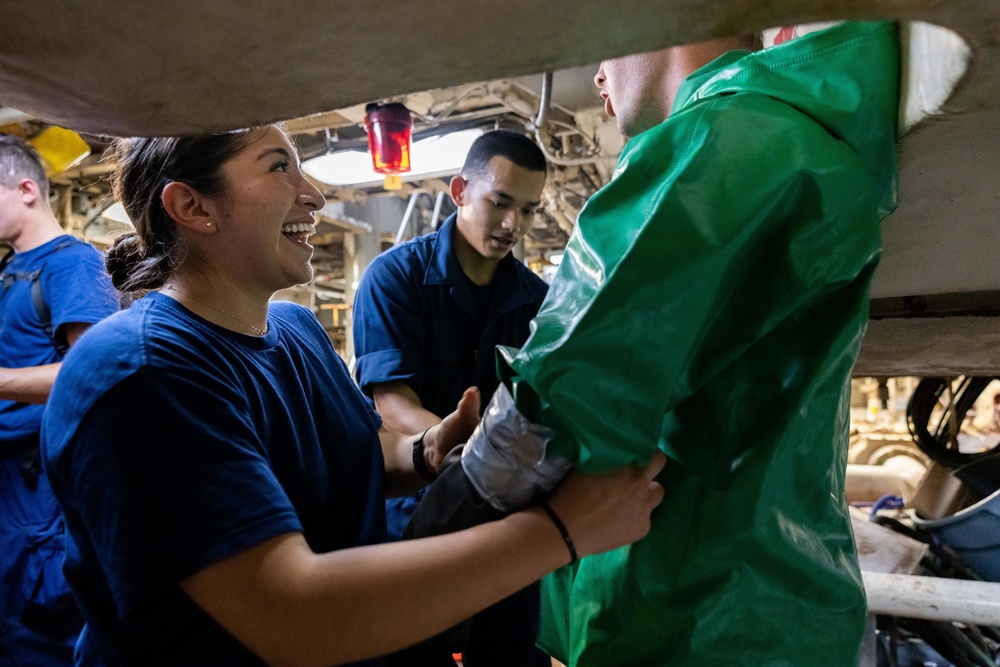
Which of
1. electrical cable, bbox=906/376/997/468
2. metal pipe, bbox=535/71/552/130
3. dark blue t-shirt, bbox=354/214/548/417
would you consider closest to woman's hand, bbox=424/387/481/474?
dark blue t-shirt, bbox=354/214/548/417

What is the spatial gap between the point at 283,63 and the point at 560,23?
20cm

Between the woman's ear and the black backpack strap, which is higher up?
the woman's ear

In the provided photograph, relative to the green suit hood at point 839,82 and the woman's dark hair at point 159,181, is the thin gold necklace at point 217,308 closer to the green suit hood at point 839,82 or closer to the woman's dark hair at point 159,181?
the woman's dark hair at point 159,181

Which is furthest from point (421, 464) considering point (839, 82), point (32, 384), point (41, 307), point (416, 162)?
point (416, 162)

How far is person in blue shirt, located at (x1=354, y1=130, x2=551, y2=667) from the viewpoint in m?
1.89

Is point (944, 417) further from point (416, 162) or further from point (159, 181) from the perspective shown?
point (159, 181)

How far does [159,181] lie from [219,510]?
23.8 inches

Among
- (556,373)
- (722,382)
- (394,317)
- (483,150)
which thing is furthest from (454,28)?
(483,150)

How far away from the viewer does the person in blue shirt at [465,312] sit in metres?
1.89

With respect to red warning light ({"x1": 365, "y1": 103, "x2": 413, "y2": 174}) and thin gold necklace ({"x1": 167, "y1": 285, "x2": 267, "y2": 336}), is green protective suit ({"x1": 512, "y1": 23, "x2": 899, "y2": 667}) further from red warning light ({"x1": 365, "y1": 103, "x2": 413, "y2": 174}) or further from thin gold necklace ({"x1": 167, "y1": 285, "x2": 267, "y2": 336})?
red warning light ({"x1": 365, "y1": 103, "x2": 413, "y2": 174})

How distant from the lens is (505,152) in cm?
225

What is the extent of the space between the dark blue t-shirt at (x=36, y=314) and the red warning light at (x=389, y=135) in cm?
111

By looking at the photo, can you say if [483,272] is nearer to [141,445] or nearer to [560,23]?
[141,445]

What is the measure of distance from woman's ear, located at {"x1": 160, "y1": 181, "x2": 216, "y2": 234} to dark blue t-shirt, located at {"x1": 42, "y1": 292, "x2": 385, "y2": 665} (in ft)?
0.48
